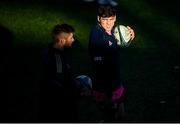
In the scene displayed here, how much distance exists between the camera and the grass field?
8.21 meters

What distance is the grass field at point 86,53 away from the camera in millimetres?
8211

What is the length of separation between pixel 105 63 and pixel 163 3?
800 cm

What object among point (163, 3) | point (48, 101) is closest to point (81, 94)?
point (48, 101)

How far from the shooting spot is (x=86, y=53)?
1083 cm

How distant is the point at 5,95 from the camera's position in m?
8.64

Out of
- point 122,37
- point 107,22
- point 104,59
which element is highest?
point 107,22

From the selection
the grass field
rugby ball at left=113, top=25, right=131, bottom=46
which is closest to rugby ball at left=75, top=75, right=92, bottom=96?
rugby ball at left=113, top=25, right=131, bottom=46

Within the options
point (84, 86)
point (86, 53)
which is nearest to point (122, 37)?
point (84, 86)

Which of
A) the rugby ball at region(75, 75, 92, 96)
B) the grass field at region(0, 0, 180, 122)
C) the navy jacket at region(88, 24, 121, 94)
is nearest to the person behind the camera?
the rugby ball at region(75, 75, 92, 96)

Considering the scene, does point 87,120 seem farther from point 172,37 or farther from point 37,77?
point 172,37

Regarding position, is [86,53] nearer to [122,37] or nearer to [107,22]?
[122,37]

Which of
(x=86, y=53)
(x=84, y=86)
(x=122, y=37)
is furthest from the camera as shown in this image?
(x=86, y=53)

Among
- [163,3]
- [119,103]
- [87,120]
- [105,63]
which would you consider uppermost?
[163,3]

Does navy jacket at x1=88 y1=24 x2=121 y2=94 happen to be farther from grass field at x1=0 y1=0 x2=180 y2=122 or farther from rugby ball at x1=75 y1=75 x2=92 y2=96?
grass field at x1=0 y1=0 x2=180 y2=122
